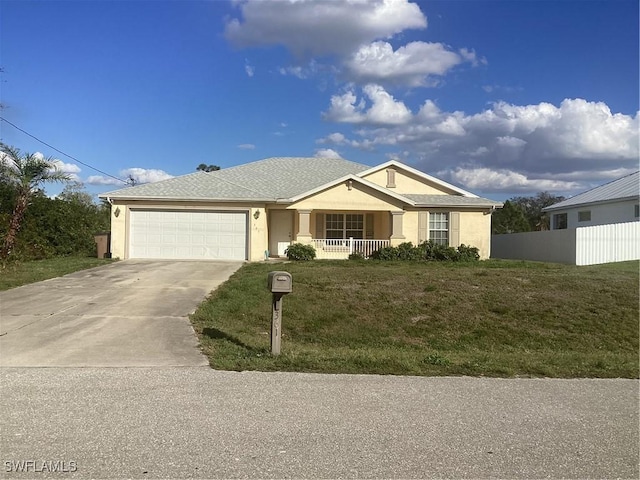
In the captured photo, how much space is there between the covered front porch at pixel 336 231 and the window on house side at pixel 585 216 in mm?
14670

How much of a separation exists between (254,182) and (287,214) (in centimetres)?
266

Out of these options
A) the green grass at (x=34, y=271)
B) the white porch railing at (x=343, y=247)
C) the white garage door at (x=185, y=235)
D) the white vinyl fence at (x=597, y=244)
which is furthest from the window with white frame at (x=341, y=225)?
the green grass at (x=34, y=271)

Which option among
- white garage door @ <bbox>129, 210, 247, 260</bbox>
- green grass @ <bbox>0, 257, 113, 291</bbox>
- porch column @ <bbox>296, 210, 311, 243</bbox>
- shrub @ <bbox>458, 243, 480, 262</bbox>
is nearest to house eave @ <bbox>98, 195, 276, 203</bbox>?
white garage door @ <bbox>129, 210, 247, 260</bbox>

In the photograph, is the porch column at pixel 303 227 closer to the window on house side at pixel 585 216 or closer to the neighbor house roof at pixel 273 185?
the neighbor house roof at pixel 273 185

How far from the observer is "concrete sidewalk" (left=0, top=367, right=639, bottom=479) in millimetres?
3875

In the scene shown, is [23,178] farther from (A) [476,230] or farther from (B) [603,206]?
(B) [603,206]

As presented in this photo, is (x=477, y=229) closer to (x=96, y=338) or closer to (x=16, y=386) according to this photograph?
(x=96, y=338)

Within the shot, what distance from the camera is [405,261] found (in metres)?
21.9

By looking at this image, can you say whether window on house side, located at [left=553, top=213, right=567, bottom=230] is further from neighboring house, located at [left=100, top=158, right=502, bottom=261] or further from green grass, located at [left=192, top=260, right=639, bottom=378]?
green grass, located at [left=192, top=260, right=639, bottom=378]

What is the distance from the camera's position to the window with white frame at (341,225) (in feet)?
83.1

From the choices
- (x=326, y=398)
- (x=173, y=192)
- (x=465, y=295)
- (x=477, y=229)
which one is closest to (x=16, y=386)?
(x=326, y=398)

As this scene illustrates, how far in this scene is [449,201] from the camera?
2470 cm

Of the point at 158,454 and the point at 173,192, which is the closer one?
the point at 158,454

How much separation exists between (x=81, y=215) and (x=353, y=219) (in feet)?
41.1
